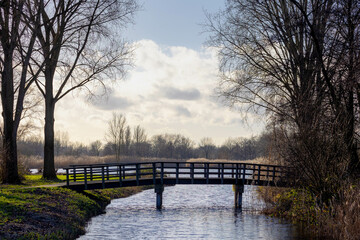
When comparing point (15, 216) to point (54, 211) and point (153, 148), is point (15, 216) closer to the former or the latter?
point (54, 211)

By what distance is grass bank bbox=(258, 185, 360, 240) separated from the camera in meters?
12.2

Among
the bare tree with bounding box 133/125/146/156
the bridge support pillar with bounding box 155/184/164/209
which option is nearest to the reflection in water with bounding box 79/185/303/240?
the bridge support pillar with bounding box 155/184/164/209

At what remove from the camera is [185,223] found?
18.7 meters

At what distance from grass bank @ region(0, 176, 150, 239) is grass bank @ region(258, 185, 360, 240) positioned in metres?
8.10

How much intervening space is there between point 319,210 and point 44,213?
365 inches

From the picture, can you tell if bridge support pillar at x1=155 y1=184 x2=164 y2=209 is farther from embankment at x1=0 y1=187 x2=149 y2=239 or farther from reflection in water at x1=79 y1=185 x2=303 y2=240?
embankment at x1=0 y1=187 x2=149 y2=239

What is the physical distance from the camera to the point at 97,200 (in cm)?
2434

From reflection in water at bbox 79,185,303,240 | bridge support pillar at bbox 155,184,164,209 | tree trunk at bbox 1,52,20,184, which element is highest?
tree trunk at bbox 1,52,20,184

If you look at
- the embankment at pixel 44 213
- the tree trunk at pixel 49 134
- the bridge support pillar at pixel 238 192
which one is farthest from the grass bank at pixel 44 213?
the bridge support pillar at pixel 238 192

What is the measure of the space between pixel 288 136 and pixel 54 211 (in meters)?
8.94

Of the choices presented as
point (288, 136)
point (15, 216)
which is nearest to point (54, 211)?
point (15, 216)

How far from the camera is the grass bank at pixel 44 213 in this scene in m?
13.0

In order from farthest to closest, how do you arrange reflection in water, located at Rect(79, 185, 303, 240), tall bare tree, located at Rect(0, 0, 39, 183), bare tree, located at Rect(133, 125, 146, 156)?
bare tree, located at Rect(133, 125, 146, 156), tall bare tree, located at Rect(0, 0, 39, 183), reflection in water, located at Rect(79, 185, 303, 240)

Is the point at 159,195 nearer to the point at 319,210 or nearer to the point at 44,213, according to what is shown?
the point at 44,213
